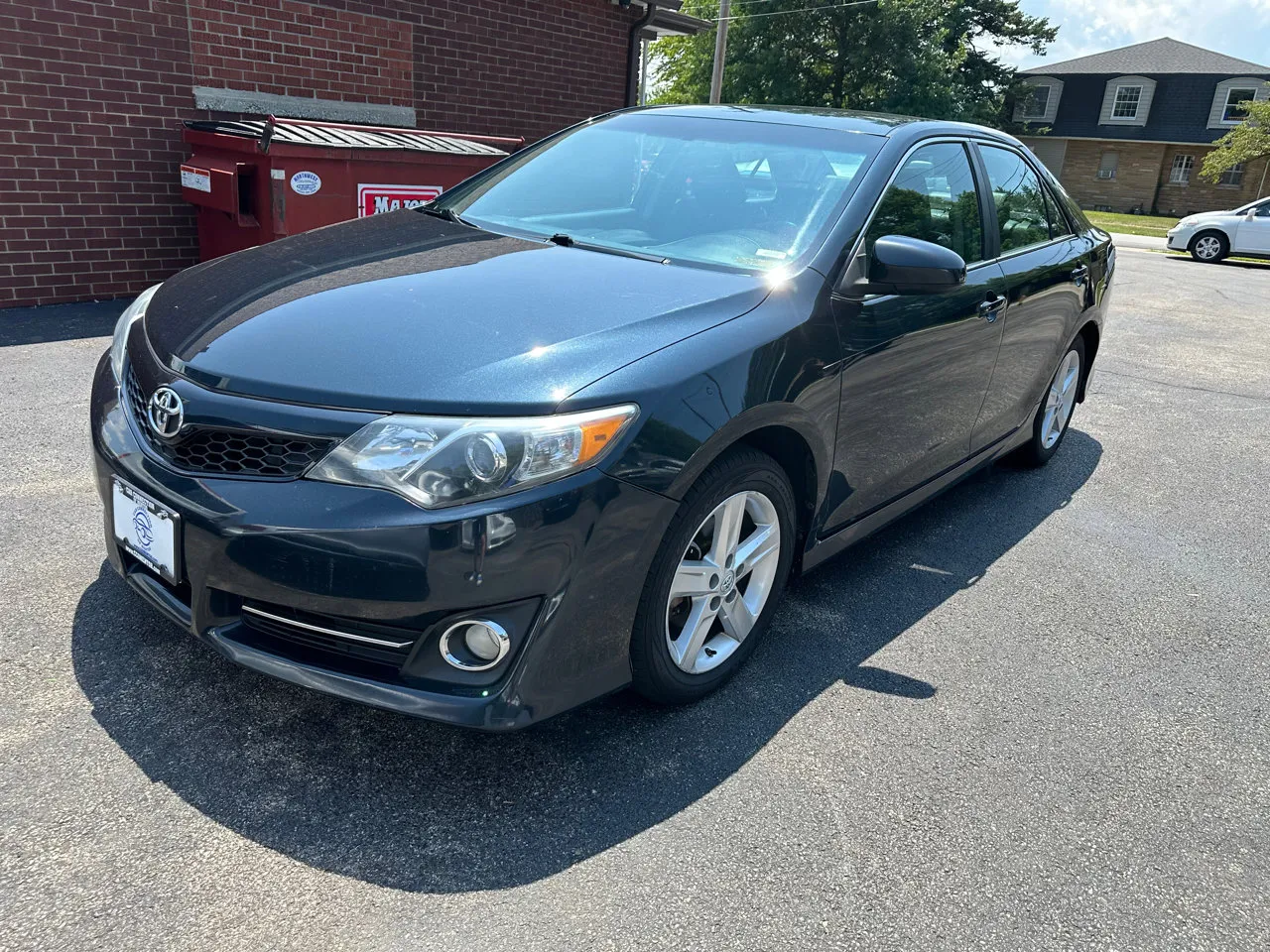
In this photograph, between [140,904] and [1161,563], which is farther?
[1161,563]

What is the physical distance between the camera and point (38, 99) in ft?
23.0

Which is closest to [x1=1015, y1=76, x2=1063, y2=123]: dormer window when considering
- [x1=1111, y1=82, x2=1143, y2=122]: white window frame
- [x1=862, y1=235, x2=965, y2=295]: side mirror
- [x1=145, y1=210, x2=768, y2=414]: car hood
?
[x1=1111, y1=82, x2=1143, y2=122]: white window frame

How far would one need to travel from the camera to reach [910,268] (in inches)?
117

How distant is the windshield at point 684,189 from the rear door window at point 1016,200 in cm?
98

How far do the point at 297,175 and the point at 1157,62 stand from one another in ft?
160

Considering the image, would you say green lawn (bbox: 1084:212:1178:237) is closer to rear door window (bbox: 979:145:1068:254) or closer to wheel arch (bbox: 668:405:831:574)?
rear door window (bbox: 979:145:1068:254)


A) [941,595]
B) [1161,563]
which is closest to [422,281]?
[941,595]

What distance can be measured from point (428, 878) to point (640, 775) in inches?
23.8

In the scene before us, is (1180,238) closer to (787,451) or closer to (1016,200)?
(1016,200)

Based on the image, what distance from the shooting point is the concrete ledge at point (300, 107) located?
7926mm

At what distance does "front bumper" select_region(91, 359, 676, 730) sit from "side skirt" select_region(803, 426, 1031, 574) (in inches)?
38.8

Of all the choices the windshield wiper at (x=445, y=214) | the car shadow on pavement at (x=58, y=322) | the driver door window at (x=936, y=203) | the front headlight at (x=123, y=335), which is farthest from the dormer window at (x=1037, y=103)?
the front headlight at (x=123, y=335)

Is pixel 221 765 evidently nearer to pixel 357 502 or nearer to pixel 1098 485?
pixel 357 502

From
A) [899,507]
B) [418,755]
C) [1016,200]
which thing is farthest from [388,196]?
[418,755]
